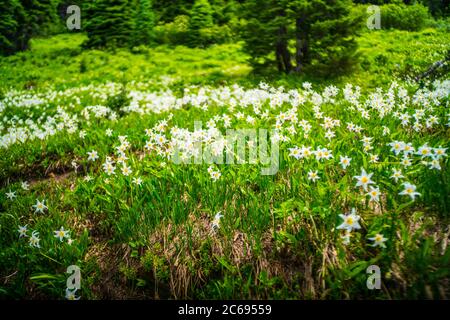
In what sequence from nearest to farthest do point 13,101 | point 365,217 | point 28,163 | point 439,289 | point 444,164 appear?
point 439,289 → point 365,217 → point 444,164 → point 28,163 → point 13,101

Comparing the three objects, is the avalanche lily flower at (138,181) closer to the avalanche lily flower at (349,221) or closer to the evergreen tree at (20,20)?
the avalanche lily flower at (349,221)

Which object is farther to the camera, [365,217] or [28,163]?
[28,163]

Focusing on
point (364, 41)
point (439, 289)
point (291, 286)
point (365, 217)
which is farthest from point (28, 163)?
point (364, 41)

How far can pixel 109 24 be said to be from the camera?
72.6ft

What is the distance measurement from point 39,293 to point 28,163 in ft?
10.1

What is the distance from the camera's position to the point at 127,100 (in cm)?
796

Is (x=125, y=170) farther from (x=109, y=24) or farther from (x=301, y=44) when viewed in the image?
(x=109, y=24)

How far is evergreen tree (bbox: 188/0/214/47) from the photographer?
20453 mm

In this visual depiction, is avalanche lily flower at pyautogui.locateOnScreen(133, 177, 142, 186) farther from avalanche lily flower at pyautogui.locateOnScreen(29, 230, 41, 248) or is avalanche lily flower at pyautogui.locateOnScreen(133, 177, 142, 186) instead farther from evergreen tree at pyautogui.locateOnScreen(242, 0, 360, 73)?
evergreen tree at pyautogui.locateOnScreen(242, 0, 360, 73)

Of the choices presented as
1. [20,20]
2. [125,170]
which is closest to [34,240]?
[125,170]

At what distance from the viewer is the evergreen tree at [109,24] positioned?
2156 cm

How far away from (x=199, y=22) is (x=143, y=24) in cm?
508

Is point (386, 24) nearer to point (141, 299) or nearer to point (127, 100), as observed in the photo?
point (127, 100)

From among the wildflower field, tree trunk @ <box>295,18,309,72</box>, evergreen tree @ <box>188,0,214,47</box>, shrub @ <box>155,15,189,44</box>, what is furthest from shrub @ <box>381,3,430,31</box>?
shrub @ <box>155,15,189,44</box>
